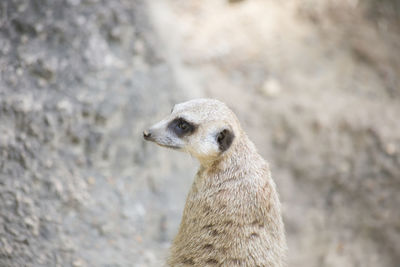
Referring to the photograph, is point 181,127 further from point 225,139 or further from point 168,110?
point 168,110

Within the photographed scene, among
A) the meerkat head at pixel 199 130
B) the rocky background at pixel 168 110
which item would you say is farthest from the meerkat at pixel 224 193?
the rocky background at pixel 168 110

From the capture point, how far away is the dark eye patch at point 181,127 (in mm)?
2100

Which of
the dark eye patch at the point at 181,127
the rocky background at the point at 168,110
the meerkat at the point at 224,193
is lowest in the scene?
the meerkat at the point at 224,193

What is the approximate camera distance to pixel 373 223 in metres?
3.75

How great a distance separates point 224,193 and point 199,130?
0.29m

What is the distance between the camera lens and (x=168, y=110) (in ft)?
10.5

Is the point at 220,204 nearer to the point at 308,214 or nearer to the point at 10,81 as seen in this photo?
the point at 10,81

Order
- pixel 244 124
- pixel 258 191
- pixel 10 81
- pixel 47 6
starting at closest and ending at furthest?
pixel 258 191 → pixel 10 81 → pixel 47 6 → pixel 244 124

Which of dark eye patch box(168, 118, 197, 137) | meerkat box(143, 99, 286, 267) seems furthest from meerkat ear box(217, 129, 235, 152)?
dark eye patch box(168, 118, 197, 137)

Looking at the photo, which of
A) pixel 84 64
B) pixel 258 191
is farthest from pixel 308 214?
pixel 84 64

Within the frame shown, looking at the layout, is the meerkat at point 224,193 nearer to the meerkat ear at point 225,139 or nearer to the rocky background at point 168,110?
the meerkat ear at point 225,139

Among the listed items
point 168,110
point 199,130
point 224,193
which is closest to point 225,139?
point 199,130

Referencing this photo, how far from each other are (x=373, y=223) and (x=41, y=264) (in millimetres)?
2534

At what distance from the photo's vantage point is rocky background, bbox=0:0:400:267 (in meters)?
2.58
